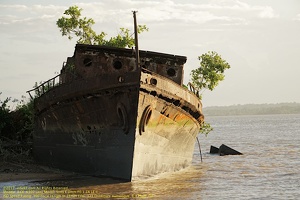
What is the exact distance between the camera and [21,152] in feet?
82.4

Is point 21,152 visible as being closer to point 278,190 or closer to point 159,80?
point 159,80

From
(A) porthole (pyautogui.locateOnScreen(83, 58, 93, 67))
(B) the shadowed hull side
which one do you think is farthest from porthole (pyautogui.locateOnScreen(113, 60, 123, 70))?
(B) the shadowed hull side

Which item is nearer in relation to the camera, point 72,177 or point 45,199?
point 45,199

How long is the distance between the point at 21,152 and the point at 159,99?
898 centimetres

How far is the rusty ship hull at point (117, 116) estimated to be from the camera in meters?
A: 18.3

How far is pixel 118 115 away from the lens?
18516 millimetres

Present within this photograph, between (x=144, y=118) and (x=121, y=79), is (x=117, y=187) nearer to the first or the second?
(x=144, y=118)

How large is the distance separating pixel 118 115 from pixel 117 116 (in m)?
0.09

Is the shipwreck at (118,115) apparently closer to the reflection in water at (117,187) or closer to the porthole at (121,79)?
the porthole at (121,79)

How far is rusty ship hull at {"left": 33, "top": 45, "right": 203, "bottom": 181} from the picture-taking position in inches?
720

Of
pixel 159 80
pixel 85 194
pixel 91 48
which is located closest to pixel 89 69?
pixel 91 48

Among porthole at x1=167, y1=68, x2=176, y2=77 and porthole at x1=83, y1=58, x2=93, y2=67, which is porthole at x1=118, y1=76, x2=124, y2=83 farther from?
porthole at x1=167, y1=68, x2=176, y2=77

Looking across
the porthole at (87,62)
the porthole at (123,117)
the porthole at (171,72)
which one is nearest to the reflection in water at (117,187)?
the porthole at (123,117)

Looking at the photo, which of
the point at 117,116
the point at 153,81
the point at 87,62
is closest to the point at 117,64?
the point at 87,62
